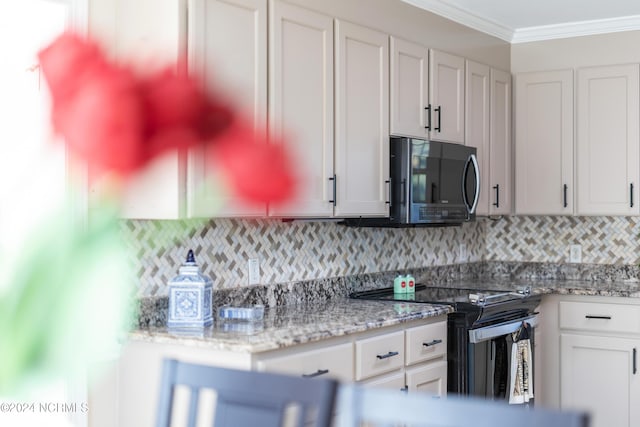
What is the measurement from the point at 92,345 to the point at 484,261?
4.99 m

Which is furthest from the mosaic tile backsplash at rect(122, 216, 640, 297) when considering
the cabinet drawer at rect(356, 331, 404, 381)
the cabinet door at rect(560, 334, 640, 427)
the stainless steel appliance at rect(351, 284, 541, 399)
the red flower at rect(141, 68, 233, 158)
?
the red flower at rect(141, 68, 233, 158)

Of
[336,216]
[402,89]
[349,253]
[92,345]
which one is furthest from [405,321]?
[92,345]

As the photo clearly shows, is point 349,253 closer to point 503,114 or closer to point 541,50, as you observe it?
point 503,114

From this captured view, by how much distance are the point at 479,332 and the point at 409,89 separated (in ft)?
3.84

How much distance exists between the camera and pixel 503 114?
15.5 feet

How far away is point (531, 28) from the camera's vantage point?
188 inches

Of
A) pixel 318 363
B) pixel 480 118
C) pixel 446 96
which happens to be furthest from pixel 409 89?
pixel 318 363

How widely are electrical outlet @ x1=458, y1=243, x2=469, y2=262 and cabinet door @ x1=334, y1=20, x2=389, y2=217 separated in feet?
4.61

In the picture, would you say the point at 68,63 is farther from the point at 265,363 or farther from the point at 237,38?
the point at 237,38

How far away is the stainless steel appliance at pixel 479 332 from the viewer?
3.54m

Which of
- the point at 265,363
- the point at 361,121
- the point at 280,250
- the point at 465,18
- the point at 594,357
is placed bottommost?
the point at 594,357

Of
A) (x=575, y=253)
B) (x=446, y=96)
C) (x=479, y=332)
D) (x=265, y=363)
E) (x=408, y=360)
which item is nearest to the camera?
(x=265, y=363)

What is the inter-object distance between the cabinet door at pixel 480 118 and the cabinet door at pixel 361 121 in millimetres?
821

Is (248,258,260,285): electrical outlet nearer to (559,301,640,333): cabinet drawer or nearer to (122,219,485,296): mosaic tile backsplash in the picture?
(122,219,485,296): mosaic tile backsplash
